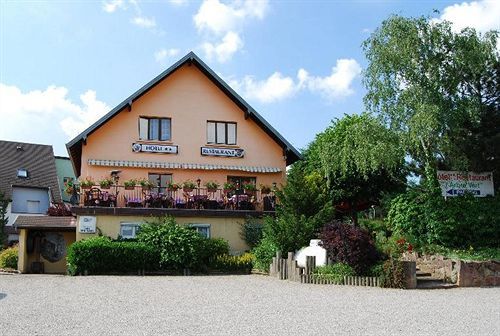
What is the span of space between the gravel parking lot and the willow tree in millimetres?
6873

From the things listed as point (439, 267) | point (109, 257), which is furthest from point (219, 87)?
point (439, 267)

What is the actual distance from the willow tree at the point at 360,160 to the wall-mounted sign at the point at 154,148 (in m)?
7.73

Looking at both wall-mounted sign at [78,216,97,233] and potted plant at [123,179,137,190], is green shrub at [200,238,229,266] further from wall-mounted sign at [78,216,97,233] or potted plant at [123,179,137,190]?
wall-mounted sign at [78,216,97,233]

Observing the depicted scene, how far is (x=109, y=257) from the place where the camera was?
74.8 feet

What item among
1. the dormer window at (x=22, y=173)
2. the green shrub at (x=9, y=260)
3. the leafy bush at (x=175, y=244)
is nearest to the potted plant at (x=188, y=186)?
the leafy bush at (x=175, y=244)

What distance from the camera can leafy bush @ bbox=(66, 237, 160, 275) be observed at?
22.6m

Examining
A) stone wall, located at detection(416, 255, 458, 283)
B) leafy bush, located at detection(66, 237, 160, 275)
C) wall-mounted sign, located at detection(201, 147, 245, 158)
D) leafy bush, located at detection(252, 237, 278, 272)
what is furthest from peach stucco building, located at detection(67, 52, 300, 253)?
stone wall, located at detection(416, 255, 458, 283)

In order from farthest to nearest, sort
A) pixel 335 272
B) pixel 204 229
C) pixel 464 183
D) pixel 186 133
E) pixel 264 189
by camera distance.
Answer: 1. pixel 186 133
2. pixel 264 189
3. pixel 204 229
4. pixel 464 183
5. pixel 335 272

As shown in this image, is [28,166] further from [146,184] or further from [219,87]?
[146,184]

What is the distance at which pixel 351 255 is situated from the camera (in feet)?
61.6

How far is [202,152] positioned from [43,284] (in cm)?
1273

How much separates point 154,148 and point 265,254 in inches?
383

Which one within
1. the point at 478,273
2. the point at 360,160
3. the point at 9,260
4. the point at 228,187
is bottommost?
the point at 9,260

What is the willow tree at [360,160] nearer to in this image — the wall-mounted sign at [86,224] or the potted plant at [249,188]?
the potted plant at [249,188]
